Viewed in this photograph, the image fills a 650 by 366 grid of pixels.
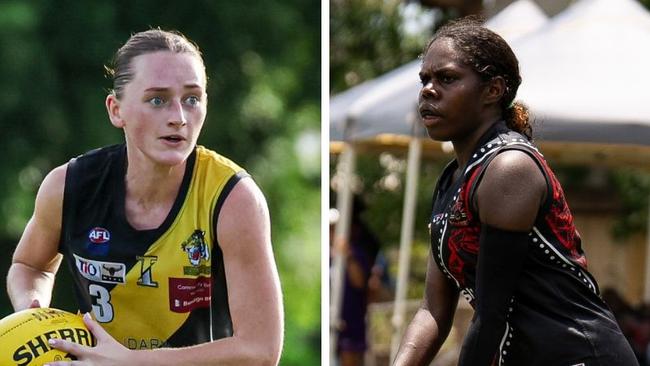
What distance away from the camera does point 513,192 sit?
135 inches

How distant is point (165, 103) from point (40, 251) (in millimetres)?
686

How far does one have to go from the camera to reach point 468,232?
140 inches

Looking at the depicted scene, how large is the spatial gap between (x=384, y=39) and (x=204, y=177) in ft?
48.8

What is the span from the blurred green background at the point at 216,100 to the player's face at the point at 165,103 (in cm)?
689

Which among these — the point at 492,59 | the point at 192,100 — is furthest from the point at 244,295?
the point at 492,59

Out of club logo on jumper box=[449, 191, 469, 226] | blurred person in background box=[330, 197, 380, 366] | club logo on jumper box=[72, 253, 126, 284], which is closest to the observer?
club logo on jumper box=[449, 191, 469, 226]

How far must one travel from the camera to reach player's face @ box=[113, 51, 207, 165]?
371cm

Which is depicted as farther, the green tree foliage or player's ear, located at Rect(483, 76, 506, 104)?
the green tree foliage

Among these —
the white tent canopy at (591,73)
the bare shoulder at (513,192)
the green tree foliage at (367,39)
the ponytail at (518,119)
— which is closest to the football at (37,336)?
the bare shoulder at (513,192)

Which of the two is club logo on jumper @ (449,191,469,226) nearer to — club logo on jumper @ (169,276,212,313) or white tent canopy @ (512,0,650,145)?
club logo on jumper @ (169,276,212,313)

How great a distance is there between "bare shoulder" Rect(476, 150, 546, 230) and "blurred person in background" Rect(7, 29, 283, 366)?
62 cm

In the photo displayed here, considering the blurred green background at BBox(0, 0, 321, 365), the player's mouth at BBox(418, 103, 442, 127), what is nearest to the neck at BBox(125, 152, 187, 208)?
the player's mouth at BBox(418, 103, 442, 127)

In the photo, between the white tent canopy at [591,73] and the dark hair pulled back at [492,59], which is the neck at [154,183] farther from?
the white tent canopy at [591,73]

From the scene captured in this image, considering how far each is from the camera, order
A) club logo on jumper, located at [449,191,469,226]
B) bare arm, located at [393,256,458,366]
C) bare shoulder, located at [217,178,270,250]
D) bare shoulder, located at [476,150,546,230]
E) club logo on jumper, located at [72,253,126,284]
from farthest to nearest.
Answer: bare arm, located at [393,256,458,366] → club logo on jumper, located at [72,253,126,284] → bare shoulder, located at [217,178,270,250] → club logo on jumper, located at [449,191,469,226] → bare shoulder, located at [476,150,546,230]
